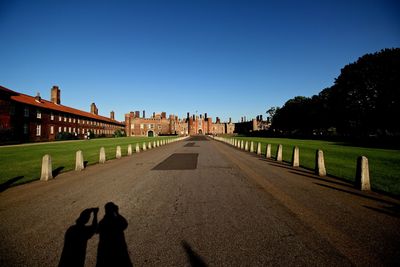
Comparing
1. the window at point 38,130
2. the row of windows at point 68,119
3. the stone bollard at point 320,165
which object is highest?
the row of windows at point 68,119

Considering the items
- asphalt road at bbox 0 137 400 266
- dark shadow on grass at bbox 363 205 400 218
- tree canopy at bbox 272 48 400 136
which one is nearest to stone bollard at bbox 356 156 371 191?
asphalt road at bbox 0 137 400 266

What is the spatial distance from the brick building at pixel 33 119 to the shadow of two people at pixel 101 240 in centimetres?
3550

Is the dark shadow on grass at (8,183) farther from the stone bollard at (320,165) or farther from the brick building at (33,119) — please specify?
the brick building at (33,119)

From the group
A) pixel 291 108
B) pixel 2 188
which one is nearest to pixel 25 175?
pixel 2 188

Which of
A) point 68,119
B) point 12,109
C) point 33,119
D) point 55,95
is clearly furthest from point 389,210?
point 55,95

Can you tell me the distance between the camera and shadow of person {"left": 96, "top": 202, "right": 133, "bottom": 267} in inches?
115

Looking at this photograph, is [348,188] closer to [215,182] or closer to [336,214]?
[336,214]

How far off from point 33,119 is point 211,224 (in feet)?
158

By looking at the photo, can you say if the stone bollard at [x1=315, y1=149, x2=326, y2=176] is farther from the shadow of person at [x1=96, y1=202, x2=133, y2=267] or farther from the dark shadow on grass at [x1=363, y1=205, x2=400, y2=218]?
the shadow of person at [x1=96, y1=202, x2=133, y2=267]

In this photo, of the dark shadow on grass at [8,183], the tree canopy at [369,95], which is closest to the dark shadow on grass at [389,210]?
the dark shadow on grass at [8,183]

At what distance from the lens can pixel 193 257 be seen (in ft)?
9.70

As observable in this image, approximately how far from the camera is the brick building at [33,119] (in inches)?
1252

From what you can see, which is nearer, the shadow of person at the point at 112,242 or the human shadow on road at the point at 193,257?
the human shadow on road at the point at 193,257

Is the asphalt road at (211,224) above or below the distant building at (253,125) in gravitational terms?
below
